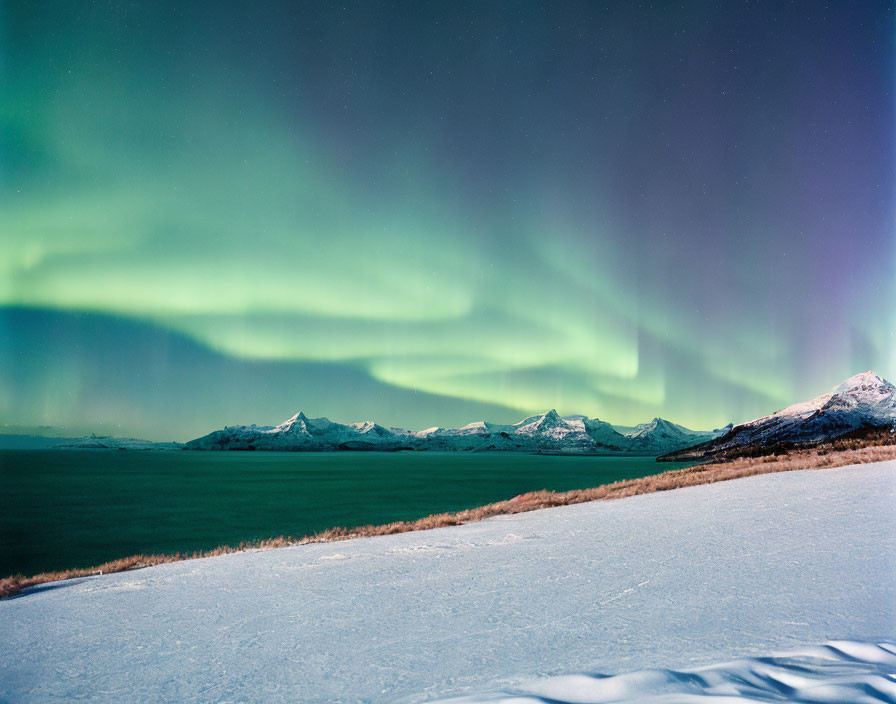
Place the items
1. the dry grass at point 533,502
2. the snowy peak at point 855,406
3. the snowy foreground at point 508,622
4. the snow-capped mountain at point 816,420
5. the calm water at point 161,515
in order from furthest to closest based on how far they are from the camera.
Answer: the snow-capped mountain at point 816,420 → the snowy peak at point 855,406 → the calm water at point 161,515 → the dry grass at point 533,502 → the snowy foreground at point 508,622

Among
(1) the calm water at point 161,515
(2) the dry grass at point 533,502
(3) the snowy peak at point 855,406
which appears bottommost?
(1) the calm water at point 161,515

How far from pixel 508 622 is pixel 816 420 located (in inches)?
5726

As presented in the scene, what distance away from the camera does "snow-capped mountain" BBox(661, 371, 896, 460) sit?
68.6m

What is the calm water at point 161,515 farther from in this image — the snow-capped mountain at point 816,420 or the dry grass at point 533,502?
the snow-capped mountain at point 816,420

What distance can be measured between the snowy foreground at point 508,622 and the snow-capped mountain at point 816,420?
172 feet

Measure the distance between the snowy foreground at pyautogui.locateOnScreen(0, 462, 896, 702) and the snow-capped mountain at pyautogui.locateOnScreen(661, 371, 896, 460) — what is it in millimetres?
52275

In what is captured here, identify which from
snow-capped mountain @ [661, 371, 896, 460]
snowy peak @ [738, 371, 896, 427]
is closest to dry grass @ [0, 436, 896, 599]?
snowy peak @ [738, 371, 896, 427]

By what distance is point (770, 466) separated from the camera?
1370 cm

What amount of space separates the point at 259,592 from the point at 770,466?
524 inches

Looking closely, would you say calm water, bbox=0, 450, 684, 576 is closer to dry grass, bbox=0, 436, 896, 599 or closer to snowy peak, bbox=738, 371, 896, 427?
dry grass, bbox=0, 436, 896, 599

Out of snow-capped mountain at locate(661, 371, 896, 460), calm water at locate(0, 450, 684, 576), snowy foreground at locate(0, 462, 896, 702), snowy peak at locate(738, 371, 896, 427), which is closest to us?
snowy foreground at locate(0, 462, 896, 702)

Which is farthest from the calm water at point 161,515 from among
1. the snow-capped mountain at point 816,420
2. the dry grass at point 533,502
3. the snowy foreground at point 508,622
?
the snow-capped mountain at point 816,420

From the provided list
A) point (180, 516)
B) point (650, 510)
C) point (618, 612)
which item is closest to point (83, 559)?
point (180, 516)

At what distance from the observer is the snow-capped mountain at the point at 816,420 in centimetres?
6862
